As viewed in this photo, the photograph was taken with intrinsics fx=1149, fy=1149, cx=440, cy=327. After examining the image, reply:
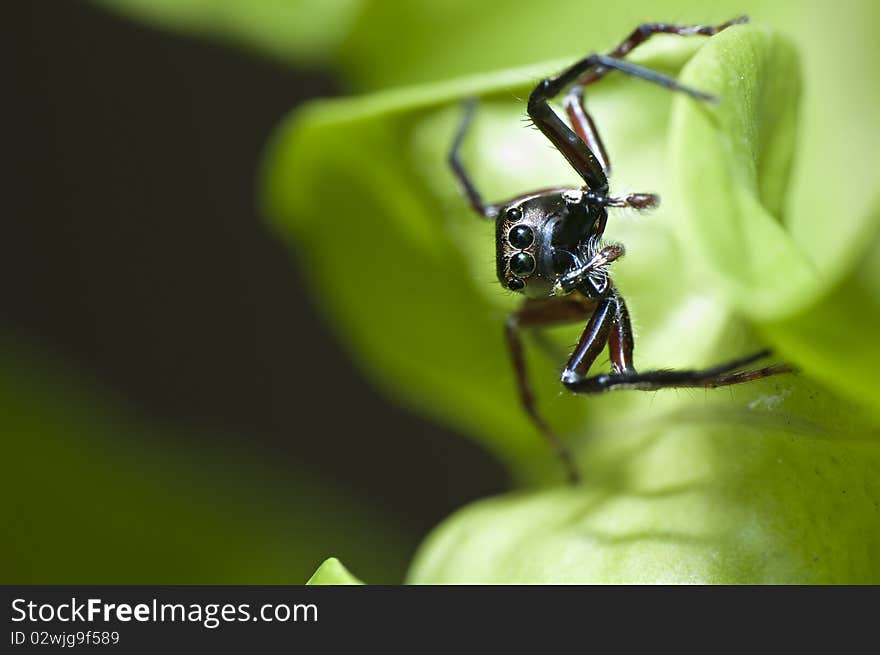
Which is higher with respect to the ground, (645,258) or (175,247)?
(175,247)

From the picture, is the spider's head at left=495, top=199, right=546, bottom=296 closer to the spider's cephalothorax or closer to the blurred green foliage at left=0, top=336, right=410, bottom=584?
the spider's cephalothorax

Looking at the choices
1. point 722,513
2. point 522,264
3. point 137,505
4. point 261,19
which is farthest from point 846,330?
point 137,505

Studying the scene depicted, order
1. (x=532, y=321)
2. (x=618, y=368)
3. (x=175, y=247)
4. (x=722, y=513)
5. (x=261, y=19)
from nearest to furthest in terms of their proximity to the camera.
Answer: (x=722, y=513) → (x=618, y=368) → (x=532, y=321) → (x=261, y=19) → (x=175, y=247)

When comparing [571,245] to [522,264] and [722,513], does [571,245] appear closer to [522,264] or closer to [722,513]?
[522,264]

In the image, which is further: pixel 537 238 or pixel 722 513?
pixel 537 238

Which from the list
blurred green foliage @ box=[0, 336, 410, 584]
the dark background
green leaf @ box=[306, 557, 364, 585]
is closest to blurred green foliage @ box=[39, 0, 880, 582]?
green leaf @ box=[306, 557, 364, 585]

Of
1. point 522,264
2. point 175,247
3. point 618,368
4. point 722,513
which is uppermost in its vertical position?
point 175,247
